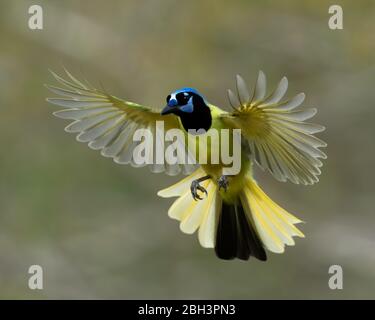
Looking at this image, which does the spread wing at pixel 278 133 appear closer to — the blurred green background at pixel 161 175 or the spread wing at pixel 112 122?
the spread wing at pixel 112 122

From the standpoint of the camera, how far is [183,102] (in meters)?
3.58

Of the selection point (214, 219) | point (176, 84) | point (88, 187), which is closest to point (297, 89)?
point (176, 84)

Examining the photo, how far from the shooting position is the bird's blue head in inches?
139

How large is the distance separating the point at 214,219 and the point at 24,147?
3.02m

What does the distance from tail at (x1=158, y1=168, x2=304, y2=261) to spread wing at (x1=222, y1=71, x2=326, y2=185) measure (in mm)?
451

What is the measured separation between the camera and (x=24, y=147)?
6844mm

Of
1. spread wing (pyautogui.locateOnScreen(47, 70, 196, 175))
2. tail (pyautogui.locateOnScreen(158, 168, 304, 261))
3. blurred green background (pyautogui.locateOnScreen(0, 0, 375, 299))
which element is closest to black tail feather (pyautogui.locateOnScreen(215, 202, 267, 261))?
tail (pyautogui.locateOnScreen(158, 168, 304, 261))

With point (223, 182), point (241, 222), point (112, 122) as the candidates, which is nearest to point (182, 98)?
point (223, 182)

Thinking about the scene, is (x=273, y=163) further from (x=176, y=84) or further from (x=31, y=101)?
(x=31, y=101)

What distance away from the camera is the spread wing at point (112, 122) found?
12.5 feet

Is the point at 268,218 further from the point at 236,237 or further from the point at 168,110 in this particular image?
the point at 168,110

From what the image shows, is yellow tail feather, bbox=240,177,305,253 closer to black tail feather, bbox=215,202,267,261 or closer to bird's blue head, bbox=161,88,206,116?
black tail feather, bbox=215,202,267,261

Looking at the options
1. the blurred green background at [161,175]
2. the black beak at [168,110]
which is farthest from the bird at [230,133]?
the blurred green background at [161,175]

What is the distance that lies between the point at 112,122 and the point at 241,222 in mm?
758
